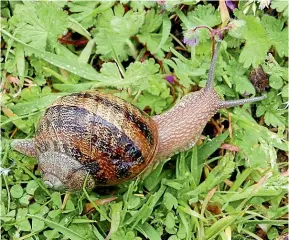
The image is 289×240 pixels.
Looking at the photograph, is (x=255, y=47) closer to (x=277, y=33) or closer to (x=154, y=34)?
(x=277, y=33)

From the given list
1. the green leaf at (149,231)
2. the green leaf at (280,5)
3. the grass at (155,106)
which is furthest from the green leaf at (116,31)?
the green leaf at (149,231)

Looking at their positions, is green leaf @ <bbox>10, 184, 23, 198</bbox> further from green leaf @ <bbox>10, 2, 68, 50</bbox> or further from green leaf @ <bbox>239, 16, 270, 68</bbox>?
green leaf @ <bbox>239, 16, 270, 68</bbox>

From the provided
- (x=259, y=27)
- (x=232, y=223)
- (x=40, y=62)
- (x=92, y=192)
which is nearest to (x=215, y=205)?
(x=232, y=223)

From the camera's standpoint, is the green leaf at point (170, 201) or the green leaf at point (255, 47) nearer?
the green leaf at point (170, 201)

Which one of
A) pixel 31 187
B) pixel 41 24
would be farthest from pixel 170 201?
pixel 41 24

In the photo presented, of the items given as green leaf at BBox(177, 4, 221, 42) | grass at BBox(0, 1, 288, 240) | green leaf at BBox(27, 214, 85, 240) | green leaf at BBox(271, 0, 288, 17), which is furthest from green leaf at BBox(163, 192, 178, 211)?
green leaf at BBox(271, 0, 288, 17)

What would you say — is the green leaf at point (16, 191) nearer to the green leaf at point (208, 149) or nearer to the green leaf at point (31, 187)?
the green leaf at point (31, 187)

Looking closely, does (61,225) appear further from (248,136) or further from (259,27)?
(259,27)
